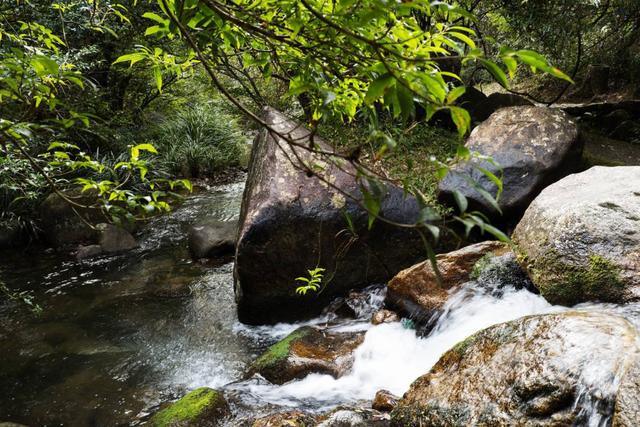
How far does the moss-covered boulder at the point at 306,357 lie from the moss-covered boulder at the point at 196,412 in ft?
1.86

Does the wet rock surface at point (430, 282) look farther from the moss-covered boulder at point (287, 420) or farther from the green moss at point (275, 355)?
the moss-covered boulder at point (287, 420)

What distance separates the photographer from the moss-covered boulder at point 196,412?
10.7 feet

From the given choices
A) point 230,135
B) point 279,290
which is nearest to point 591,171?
point 279,290

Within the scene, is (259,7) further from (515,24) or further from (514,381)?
(515,24)

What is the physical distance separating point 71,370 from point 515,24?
26.1 ft

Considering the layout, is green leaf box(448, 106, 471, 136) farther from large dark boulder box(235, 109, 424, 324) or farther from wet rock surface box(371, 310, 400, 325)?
wet rock surface box(371, 310, 400, 325)

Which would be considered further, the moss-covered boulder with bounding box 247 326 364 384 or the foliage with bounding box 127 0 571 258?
the moss-covered boulder with bounding box 247 326 364 384

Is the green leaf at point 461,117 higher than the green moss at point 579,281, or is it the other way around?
the green leaf at point 461,117

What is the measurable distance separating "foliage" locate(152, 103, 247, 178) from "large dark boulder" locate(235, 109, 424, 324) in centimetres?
568

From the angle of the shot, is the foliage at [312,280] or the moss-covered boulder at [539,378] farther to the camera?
the foliage at [312,280]

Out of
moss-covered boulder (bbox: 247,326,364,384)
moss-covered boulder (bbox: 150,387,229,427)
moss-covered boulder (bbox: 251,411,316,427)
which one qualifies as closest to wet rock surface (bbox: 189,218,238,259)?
moss-covered boulder (bbox: 247,326,364,384)

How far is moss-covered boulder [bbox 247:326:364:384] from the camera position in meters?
3.98

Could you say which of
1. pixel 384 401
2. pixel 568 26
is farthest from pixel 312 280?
pixel 568 26

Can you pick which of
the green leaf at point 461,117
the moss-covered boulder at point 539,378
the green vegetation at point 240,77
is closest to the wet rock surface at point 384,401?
the moss-covered boulder at point 539,378
